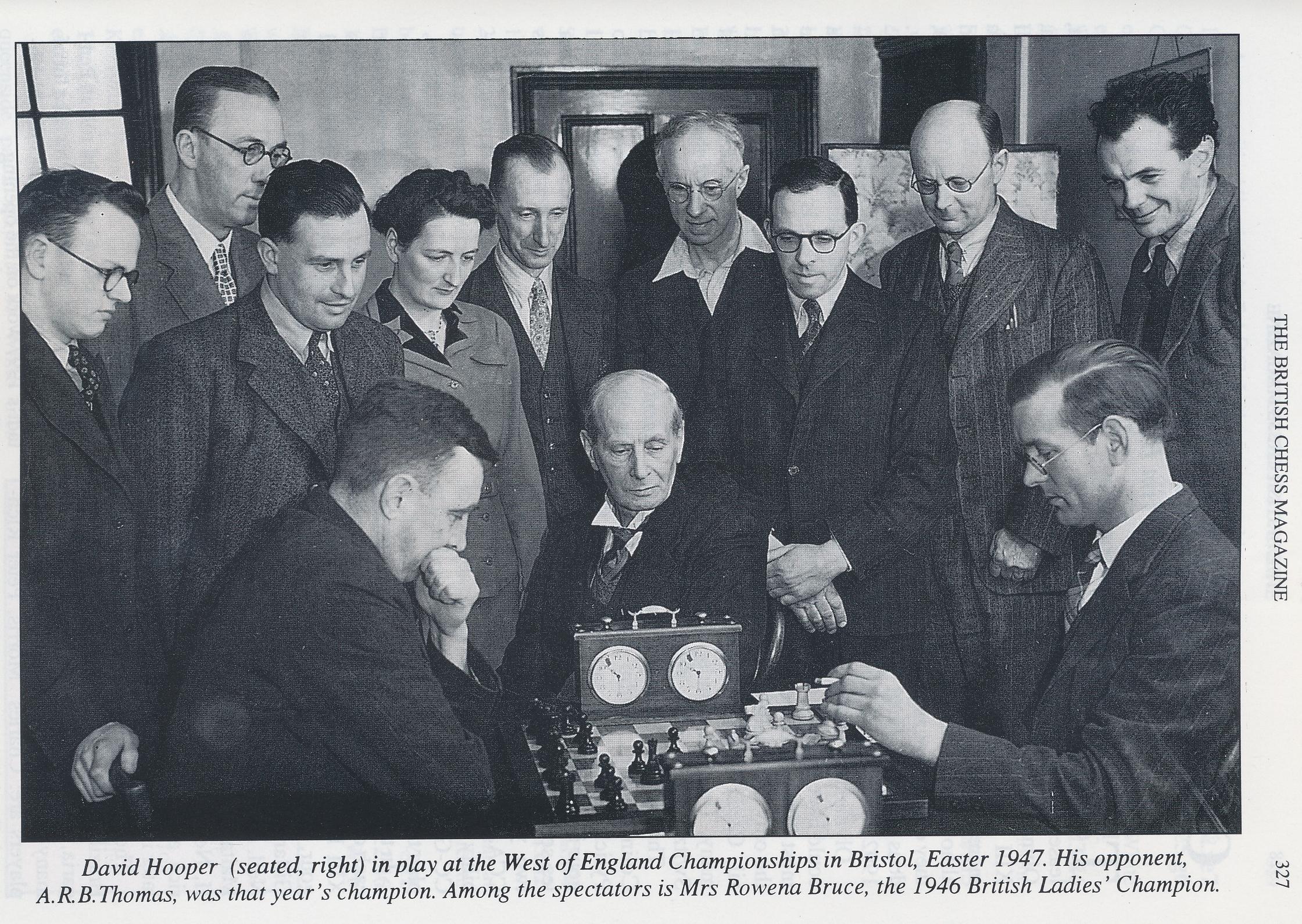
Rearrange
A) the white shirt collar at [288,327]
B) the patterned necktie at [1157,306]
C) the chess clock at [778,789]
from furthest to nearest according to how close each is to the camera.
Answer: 1. the patterned necktie at [1157,306]
2. the white shirt collar at [288,327]
3. the chess clock at [778,789]

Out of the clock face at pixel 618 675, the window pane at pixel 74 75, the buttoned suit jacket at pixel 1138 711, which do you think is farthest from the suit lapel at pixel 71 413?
the buttoned suit jacket at pixel 1138 711

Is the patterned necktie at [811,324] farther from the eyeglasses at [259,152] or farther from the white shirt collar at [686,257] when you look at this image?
the eyeglasses at [259,152]

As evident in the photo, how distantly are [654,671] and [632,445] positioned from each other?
63 centimetres

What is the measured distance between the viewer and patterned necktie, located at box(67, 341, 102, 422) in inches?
130

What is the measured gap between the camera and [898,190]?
3389mm

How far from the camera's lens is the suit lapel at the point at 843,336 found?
134 inches

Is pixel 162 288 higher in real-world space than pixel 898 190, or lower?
lower

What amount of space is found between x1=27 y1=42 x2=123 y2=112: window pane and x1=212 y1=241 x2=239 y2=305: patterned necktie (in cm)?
50

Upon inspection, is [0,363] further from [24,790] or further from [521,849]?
[521,849]

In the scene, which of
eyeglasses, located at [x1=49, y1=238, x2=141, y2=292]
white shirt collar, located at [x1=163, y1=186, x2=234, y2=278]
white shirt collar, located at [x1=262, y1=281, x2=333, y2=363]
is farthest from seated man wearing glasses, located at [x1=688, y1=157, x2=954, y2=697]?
eyeglasses, located at [x1=49, y1=238, x2=141, y2=292]

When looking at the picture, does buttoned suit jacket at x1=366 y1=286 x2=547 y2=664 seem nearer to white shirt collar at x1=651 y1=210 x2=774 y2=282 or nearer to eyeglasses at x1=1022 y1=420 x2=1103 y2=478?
white shirt collar at x1=651 y1=210 x2=774 y2=282

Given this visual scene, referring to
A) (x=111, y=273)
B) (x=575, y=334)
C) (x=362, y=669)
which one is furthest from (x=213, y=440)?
(x=575, y=334)

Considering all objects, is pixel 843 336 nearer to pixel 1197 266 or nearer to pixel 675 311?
pixel 675 311

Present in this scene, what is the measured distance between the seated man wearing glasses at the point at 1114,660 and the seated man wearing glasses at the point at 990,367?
0.06 meters
